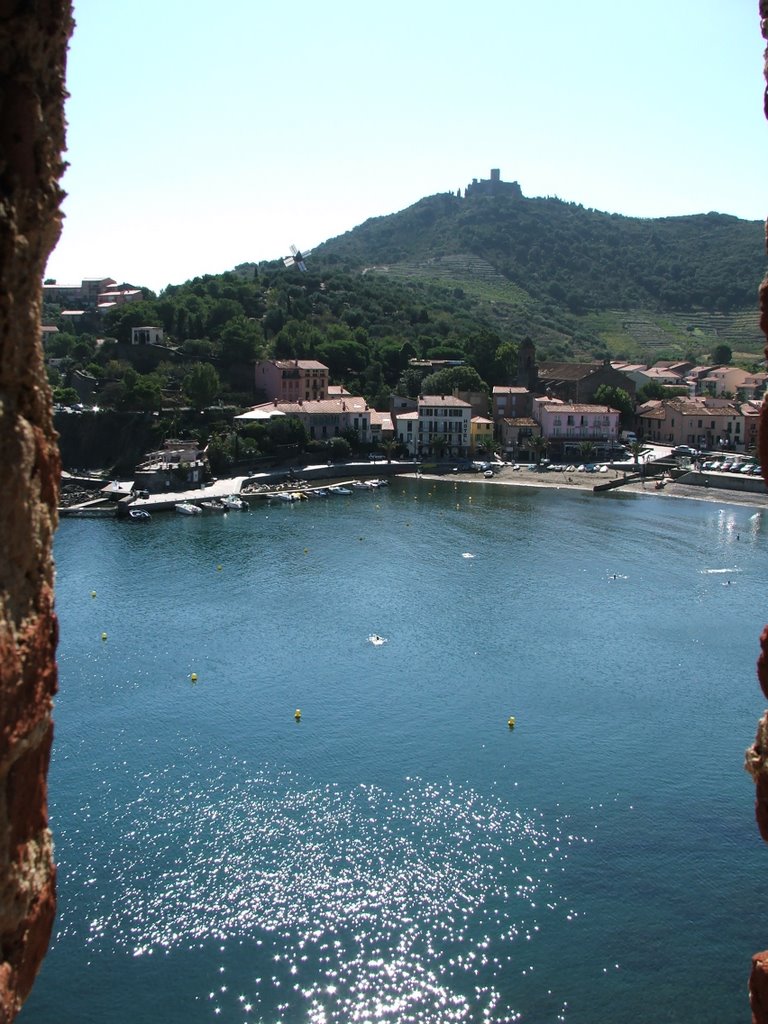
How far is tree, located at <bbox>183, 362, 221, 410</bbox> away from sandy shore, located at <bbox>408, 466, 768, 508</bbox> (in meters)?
16.2

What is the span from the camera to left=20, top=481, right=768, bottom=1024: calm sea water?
666 inches

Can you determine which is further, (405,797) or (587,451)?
(587,451)

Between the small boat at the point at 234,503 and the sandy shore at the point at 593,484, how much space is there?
1606cm

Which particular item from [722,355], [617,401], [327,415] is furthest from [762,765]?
[722,355]

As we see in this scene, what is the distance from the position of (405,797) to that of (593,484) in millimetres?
49439

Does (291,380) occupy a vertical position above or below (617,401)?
above

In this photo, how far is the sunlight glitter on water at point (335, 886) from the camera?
16812 mm

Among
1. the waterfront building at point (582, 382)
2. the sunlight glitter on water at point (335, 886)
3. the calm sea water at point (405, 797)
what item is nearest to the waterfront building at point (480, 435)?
the waterfront building at point (582, 382)

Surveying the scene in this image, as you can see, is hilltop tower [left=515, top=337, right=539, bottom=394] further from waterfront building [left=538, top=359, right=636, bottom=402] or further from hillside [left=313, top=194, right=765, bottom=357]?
hillside [left=313, top=194, right=765, bottom=357]

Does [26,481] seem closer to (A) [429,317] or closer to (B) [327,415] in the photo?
→ (B) [327,415]

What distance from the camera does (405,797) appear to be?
23219 millimetres

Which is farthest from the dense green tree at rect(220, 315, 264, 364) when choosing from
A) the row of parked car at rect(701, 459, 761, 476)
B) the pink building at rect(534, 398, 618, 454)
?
the row of parked car at rect(701, 459, 761, 476)

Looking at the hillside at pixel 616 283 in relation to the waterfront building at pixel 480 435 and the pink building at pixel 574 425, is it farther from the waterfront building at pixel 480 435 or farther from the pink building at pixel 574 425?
the waterfront building at pixel 480 435

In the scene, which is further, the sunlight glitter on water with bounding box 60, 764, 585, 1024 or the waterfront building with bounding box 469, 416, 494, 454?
the waterfront building with bounding box 469, 416, 494, 454
